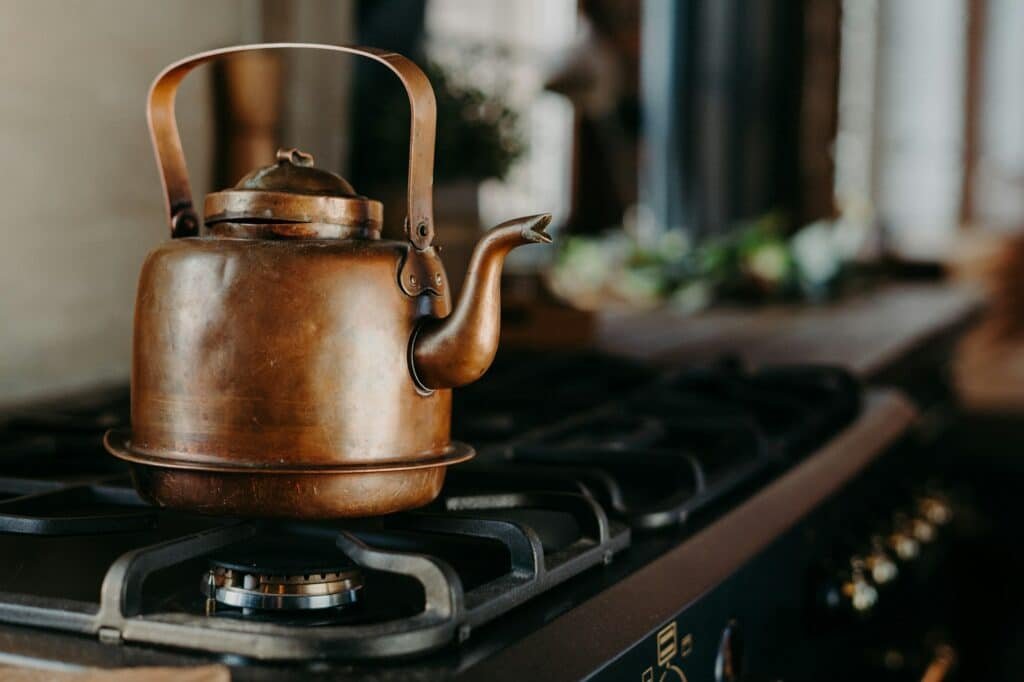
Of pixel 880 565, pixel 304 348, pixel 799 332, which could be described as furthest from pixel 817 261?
pixel 304 348

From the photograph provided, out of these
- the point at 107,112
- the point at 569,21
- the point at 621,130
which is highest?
the point at 569,21

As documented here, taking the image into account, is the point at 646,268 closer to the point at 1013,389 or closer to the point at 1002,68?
the point at 1013,389

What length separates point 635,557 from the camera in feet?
2.51

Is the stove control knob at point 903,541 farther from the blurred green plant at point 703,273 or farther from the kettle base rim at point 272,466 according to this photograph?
the blurred green plant at point 703,273

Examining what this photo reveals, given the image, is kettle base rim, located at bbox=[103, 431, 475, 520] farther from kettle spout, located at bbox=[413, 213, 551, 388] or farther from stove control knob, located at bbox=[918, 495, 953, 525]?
stove control knob, located at bbox=[918, 495, 953, 525]

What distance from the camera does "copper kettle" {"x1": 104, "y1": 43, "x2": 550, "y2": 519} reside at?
0.63 meters

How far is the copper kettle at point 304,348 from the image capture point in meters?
0.63

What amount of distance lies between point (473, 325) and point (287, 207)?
124 mm

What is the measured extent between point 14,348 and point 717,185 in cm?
355

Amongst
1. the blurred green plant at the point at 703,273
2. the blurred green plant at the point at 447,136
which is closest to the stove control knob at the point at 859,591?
the blurred green plant at the point at 447,136

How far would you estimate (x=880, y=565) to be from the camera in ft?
3.94

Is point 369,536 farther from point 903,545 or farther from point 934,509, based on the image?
point 934,509

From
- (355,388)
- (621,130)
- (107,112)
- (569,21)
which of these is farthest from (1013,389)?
(355,388)

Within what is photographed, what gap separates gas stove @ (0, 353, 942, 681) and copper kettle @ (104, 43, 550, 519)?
0.04m
